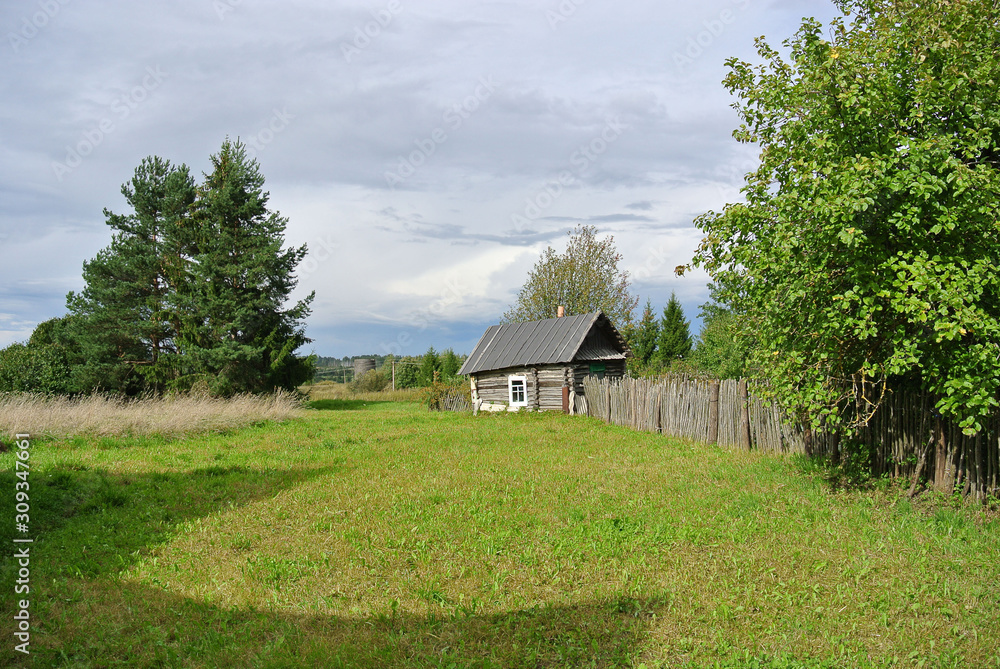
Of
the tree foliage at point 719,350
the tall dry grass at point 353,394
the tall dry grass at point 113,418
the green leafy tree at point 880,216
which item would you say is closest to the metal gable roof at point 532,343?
the tree foliage at point 719,350

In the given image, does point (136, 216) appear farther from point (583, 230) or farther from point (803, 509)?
point (803, 509)

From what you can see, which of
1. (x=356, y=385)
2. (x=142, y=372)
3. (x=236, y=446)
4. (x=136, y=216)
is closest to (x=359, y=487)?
(x=236, y=446)

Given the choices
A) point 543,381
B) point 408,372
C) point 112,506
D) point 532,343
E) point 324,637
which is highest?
point 532,343

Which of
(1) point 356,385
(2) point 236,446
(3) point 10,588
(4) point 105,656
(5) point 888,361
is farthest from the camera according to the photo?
(1) point 356,385

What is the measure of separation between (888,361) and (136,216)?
34.5m

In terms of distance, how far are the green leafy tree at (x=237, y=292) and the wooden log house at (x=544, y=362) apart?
11.5 meters

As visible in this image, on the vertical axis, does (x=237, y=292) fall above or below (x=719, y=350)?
above

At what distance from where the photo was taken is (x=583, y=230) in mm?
41344

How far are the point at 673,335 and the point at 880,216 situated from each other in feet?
102

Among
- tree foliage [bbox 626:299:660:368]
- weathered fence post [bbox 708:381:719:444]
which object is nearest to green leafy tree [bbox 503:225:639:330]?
tree foliage [bbox 626:299:660:368]

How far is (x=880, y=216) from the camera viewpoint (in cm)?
715

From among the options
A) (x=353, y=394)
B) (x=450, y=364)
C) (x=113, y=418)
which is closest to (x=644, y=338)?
(x=450, y=364)

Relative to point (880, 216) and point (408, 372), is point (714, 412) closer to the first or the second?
point (880, 216)

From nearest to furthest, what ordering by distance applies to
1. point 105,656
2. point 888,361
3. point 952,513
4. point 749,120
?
point 105,656, point 888,361, point 952,513, point 749,120
